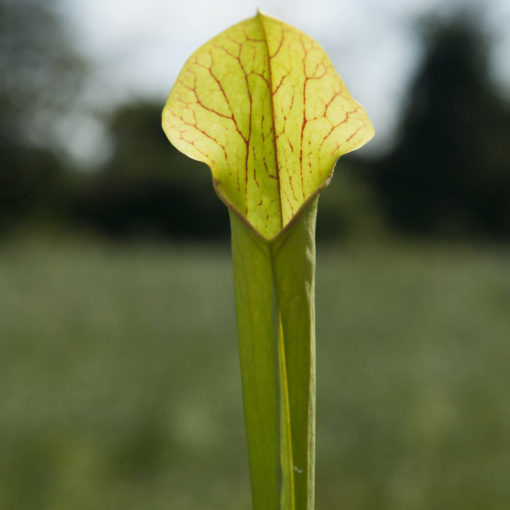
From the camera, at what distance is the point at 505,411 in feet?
15.3

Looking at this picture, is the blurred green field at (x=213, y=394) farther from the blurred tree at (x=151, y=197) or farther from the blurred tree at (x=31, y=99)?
the blurred tree at (x=31, y=99)

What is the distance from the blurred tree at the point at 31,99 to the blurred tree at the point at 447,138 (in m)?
10.3

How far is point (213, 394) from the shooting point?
16.0 ft

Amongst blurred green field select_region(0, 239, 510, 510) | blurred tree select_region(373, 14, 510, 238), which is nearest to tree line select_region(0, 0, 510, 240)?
blurred tree select_region(373, 14, 510, 238)

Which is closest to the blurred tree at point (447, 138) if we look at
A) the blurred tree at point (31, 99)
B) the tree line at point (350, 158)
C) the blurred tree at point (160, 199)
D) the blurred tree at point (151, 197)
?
the tree line at point (350, 158)

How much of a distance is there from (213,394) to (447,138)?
50.7 ft

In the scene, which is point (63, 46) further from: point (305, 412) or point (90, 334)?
point (305, 412)

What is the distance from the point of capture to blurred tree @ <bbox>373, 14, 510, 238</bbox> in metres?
17.8

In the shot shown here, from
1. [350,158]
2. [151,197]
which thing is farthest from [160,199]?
[350,158]

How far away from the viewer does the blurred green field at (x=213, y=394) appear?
3.55 m

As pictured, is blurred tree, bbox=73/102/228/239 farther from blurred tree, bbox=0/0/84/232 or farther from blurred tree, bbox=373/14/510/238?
blurred tree, bbox=373/14/510/238

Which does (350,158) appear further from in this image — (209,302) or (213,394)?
(213,394)

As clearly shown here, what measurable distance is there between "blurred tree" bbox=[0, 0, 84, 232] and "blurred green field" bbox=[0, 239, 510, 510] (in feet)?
28.6

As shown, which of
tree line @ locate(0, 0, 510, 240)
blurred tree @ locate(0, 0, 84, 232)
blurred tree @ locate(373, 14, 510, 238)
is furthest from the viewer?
blurred tree @ locate(373, 14, 510, 238)
